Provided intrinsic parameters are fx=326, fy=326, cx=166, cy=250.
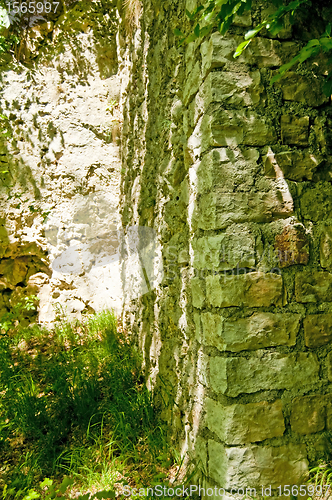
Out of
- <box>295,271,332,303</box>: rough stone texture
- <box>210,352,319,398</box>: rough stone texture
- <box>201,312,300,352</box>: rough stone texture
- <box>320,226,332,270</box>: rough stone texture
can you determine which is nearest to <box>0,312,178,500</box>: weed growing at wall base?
<box>210,352,319,398</box>: rough stone texture

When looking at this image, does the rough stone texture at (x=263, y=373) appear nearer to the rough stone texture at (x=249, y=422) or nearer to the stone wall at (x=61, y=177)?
the rough stone texture at (x=249, y=422)

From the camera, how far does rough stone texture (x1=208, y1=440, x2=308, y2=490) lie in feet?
4.16

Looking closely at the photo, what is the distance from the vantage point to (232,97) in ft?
4.51

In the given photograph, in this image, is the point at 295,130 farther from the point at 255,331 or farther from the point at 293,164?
the point at 255,331

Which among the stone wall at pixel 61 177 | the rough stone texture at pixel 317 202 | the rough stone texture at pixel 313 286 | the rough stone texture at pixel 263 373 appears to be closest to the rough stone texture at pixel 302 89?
the rough stone texture at pixel 317 202

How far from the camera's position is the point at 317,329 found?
4.57 feet

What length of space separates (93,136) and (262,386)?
346 cm

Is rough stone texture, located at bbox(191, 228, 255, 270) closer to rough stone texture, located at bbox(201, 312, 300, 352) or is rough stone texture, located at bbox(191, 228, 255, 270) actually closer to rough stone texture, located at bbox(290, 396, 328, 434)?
rough stone texture, located at bbox(201, 312, 300, 352)

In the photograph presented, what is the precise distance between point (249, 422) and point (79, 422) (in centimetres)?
126

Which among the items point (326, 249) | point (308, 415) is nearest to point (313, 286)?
point (326, 249)

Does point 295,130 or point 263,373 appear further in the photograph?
point 295,130

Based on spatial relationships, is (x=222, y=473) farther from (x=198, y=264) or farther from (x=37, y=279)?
(x=37, y=279)

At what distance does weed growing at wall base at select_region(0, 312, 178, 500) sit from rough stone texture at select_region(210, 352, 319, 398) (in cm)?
67

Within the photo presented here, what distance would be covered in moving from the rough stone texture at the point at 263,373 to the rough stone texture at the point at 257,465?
233 mm
